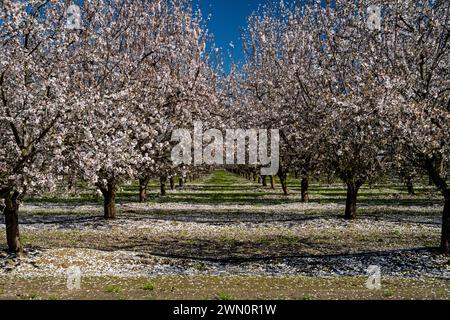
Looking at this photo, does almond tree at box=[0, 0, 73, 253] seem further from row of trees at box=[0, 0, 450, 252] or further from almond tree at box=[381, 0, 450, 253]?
almond tree at box=[381, 0, 450, 253]

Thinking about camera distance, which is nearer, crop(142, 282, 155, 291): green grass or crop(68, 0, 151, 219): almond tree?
crop(142, 282, 155, 291): green grass

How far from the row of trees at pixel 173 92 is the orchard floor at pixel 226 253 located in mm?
2545

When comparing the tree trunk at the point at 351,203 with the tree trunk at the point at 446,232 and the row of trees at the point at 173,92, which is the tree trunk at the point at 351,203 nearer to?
the row of trees at the point at 173,92

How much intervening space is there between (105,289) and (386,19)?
1767 centimetres

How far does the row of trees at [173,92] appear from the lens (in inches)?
721

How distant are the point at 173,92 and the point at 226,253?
11.6m

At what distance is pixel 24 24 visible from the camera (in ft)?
61.5

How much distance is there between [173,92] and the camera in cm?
2995

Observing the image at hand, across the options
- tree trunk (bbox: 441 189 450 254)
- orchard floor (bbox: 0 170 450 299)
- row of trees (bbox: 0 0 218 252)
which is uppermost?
row of trees (bbox: 0 0 218 252)

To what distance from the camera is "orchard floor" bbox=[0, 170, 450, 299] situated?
15.0 m

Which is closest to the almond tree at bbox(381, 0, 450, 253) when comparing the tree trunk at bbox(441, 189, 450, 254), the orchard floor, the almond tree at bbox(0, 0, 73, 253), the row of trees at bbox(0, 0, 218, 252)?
the tree trunk at bbox(441, 189, 450, 254)

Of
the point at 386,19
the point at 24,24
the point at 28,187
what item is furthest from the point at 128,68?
the point at 386,19

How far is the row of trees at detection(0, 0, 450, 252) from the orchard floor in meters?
2.54
